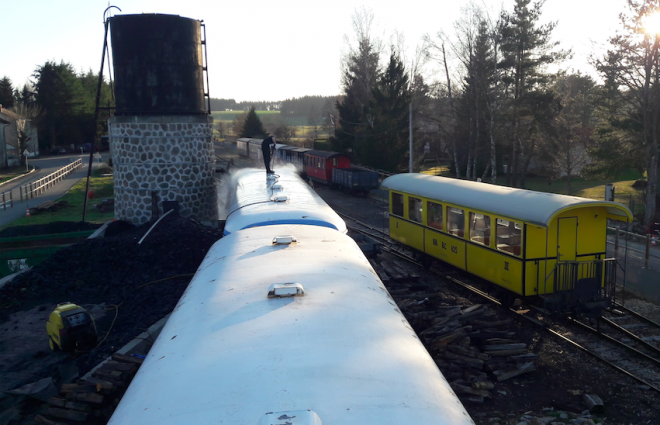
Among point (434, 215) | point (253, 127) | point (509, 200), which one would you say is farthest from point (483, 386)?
point (253, 127)

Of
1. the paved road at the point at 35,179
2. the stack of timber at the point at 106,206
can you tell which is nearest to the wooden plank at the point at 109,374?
the paved road at the point at 35,179

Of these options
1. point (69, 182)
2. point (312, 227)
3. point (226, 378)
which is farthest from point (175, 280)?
point (69, 182)

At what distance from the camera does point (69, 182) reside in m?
39.1

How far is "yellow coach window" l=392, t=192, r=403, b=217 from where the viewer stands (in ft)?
53.5

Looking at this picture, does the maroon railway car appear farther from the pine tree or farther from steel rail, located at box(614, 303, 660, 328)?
steel rail, located at box(614, 303, 660, 328)

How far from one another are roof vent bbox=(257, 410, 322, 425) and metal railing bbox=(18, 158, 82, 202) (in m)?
32.7

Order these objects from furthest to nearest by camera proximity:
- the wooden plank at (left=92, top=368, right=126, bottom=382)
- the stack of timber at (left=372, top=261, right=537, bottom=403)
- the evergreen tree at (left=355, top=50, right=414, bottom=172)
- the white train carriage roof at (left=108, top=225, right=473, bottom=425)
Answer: the evergreen tree at (left=355, top=50, right=414, bottom=172) → the stack of timber at (left=372, top=261, right=537, bottom=403) → the wooden plank at (left=92, top=368, right=126, bottom=382) → the white train carriage roof at (left=108, top=225, right=473, bottom=425)

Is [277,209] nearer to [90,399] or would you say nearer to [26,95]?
[90,399]

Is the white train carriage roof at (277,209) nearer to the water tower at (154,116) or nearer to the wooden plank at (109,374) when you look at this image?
the wooden plank at (109,374)

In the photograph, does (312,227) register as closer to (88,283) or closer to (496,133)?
(88,283)

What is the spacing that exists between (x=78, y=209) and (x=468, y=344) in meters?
24.2

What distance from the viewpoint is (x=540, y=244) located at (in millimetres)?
10312

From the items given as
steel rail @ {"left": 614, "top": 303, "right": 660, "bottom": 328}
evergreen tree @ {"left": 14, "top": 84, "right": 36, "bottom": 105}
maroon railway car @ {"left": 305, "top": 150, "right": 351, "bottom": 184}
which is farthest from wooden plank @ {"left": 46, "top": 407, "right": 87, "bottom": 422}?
evergreen tree @ {"left": 14, "top": 84, "right": 36, "bottom": 105}

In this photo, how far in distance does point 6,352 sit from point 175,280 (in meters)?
3.71
